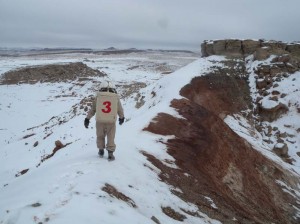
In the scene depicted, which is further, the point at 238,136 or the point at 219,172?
the point at 238,136

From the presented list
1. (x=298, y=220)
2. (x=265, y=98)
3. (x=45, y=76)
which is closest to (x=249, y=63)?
(x=265, y=98)

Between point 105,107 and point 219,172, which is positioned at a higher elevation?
→ point 105,107

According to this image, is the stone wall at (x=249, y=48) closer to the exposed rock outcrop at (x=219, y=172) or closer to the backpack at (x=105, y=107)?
the exposed rock outcrop at (x=219, y=172)

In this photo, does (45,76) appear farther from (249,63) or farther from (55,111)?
(249,63)

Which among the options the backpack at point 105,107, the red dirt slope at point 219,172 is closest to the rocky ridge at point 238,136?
the red dirt slope at point 219,172

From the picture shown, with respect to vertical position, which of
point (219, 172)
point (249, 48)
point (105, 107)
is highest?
point (249, 48)

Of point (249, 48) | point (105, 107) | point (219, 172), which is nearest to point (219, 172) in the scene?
point (219, 172)

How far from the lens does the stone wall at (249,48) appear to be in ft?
108

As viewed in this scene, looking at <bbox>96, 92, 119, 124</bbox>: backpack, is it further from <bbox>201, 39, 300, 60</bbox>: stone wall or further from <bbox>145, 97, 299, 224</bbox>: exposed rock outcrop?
<bbox>201, 39, 300, 60</bbox>: stone wall

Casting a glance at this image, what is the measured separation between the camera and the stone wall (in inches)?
1294

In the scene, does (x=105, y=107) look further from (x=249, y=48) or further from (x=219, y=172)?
(x=249, y=48)

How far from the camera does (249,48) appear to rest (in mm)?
35250

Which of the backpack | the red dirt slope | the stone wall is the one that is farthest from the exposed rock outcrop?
the stone wall

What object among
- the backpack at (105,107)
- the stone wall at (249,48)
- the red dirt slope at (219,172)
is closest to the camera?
the backpack at (105,107)
